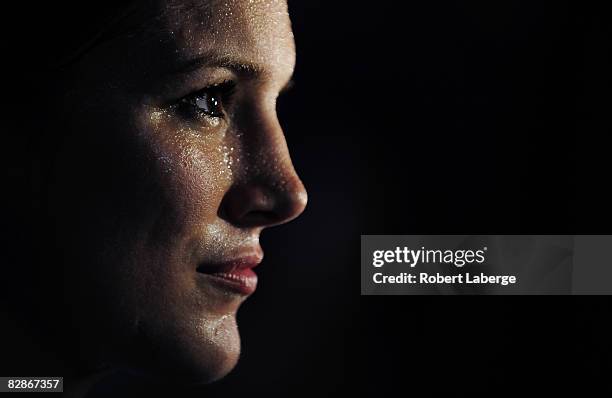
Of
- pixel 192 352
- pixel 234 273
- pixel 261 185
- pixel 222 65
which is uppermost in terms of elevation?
pixel 222 65

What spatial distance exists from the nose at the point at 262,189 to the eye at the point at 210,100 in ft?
0.17

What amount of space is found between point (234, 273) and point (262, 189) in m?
0.12

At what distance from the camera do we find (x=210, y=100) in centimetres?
94

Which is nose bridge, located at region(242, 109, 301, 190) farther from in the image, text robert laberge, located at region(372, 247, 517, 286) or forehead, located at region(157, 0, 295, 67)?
text robert laberge, located at region(372, 247, 517, 286)

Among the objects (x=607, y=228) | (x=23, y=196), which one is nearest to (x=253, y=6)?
(x=23, y=196)

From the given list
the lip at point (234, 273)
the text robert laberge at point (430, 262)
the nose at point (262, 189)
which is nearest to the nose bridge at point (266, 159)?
the nose at point (262, 189)

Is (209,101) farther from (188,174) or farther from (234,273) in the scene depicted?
(234,273)

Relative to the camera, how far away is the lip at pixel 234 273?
3.09 ft

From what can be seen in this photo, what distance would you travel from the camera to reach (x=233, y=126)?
3.15 feet

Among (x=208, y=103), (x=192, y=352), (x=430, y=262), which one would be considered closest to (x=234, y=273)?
(x=192, y=352)

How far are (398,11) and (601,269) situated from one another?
0.64 meters

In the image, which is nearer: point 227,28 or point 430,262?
point 227,28

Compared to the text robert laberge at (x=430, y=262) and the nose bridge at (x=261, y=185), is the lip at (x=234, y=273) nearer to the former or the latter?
the nose bridge at (x=261, y=185)

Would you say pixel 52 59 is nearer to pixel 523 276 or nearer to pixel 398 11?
pixel 398 11
